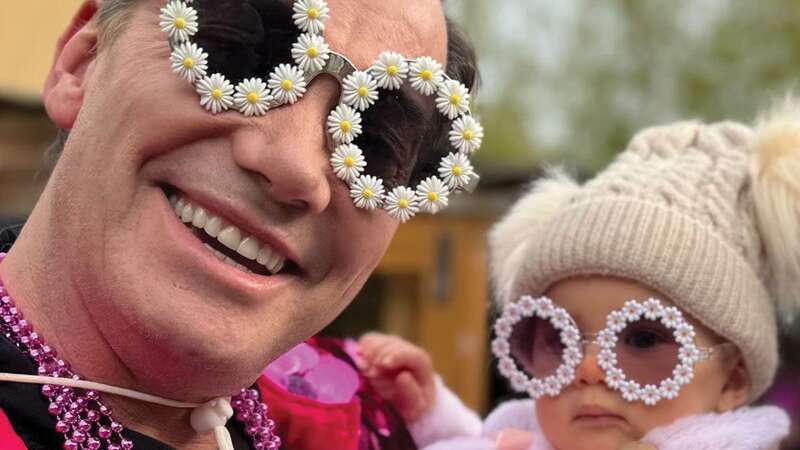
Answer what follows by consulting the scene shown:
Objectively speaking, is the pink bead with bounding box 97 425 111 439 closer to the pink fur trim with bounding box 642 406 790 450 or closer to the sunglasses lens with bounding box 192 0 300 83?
the sunglasses lens with bounding box 192 0 300 83

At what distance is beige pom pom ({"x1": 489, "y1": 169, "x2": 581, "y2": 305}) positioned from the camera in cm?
241

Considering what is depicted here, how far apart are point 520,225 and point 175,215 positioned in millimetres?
1154

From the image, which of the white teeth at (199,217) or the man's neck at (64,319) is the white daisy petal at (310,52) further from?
the man's neck at (64,319)

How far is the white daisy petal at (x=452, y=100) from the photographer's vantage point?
1.69m

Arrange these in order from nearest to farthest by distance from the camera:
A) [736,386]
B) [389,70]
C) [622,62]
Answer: [389,70], [736,386], [622,62]

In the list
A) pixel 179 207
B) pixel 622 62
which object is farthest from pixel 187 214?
pixel 622 62

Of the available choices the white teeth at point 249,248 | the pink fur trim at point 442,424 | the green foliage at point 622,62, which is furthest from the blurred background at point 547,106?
the white teeth at point 249,248

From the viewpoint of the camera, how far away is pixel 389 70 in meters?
1.59

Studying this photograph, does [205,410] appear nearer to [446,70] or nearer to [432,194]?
[432,194]

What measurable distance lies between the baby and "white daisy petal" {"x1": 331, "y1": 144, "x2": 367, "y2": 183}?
0.78 m

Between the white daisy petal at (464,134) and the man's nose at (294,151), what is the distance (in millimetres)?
262

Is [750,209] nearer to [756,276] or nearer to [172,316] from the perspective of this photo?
[756,276]

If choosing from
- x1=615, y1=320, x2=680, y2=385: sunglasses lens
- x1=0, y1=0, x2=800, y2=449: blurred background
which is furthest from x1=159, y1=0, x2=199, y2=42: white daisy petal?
x1=0, y1=0, x2=800, y2=449: blurred background

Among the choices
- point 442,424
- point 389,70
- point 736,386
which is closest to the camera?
point 389,70
